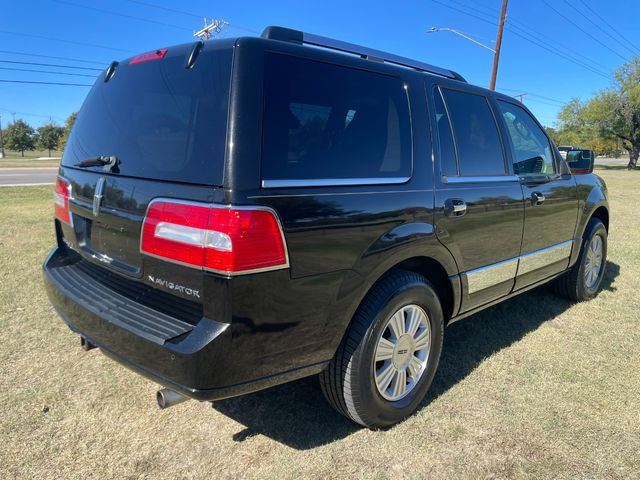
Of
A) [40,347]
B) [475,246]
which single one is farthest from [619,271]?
[40,347]

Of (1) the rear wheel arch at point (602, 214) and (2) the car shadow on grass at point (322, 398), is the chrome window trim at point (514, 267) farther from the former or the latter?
(1) the rear wheel arch at point (602, 214)

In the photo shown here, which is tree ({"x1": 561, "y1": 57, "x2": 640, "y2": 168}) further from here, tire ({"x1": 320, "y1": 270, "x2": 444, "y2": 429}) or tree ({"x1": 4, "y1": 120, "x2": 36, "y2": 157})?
tree ({"x1": 4, "y1": 120, "x2": 36, "y2": 157})

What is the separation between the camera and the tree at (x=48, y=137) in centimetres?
7394

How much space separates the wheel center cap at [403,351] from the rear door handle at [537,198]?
164 centimetres

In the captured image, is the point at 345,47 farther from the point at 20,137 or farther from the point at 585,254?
the point at 20,137

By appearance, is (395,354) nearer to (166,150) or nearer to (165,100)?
(166,150)

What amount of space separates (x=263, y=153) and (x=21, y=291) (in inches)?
150

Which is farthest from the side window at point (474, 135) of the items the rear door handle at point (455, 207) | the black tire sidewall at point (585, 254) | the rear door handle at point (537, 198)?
the black tire sidewall at point (585, 254)

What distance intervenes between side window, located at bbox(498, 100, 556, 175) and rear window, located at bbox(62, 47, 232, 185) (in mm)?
2391

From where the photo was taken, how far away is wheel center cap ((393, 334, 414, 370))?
2.54 m

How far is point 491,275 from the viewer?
3215mm

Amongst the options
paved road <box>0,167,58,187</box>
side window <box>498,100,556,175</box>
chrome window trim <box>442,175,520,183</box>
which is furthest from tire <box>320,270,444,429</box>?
paved road <box>0,167,58,187</box>

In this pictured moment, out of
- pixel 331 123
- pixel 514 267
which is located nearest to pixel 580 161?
pixel 514 267

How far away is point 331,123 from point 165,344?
48.5 inches
